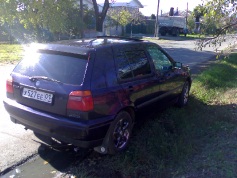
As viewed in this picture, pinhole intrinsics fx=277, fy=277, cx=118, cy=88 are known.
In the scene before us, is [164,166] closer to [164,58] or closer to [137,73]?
[137,73]

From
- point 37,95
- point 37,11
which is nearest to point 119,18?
point 37,11

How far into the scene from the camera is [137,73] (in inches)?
174

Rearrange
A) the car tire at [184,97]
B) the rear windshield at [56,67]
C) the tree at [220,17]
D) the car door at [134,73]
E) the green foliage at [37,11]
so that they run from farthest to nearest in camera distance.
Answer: the green foliage at [37,11] → the tree at [220,17] → the car tire at [184,97] → the car door at [134,73] → the rear windshield at [56,67]

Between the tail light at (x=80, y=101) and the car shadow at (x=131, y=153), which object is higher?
the tail light at (x=80, y=101)

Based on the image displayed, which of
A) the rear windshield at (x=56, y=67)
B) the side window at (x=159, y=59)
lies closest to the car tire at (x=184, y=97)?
the side window at (x=159, y=59)

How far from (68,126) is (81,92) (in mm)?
457

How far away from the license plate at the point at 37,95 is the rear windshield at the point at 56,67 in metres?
0.23

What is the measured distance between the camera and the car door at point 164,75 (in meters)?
5.01

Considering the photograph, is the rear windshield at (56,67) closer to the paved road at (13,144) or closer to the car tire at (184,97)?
the paved road at (13,144)

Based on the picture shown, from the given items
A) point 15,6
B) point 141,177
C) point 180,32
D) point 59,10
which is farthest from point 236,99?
point 180,32

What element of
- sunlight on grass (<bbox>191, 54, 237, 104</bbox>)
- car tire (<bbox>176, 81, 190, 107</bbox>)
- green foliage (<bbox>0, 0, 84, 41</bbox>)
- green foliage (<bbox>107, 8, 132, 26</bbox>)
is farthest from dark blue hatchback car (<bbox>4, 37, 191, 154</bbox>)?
green foliage (<bbox>107, 8, 132, 26</bbox>)

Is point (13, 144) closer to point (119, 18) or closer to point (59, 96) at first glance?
point (59, 96)

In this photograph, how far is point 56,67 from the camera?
3.72m

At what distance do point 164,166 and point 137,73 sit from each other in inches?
58.8
